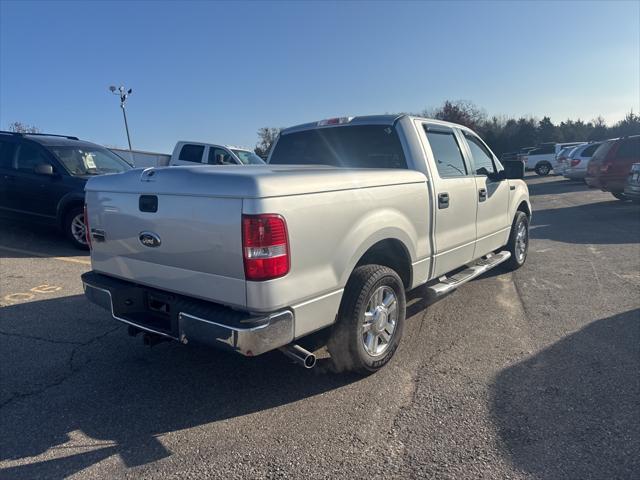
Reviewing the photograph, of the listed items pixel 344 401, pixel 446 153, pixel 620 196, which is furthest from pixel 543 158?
pixel 344 401

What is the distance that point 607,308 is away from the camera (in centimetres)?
509

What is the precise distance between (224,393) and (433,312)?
8.25 feet

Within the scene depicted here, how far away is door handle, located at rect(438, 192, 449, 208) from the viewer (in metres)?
4.29

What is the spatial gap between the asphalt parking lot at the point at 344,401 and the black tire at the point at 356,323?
199 millimetres

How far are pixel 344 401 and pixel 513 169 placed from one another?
12.0 ft

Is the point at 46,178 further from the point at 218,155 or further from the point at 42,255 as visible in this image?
the point at 218,155

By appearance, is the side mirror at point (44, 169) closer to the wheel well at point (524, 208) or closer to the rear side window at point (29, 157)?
the rear side window at point (29, 157)

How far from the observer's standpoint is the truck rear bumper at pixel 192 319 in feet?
8.94

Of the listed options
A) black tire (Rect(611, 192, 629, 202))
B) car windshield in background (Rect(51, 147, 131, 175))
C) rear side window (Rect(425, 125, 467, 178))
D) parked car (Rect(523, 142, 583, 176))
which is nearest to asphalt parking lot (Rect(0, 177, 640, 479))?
rear side window (Rect(425, 125, 467, 178))

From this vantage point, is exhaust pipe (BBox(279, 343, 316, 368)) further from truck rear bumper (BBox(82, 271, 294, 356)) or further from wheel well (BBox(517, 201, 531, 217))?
wheel well (BBox(517, 201, 531, 217))

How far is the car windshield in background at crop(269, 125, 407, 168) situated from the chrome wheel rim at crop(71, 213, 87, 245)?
13.9 feet

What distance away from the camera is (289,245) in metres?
2.78

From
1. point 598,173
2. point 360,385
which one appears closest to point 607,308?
point 360,385

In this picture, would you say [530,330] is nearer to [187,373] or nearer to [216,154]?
[187,373]
